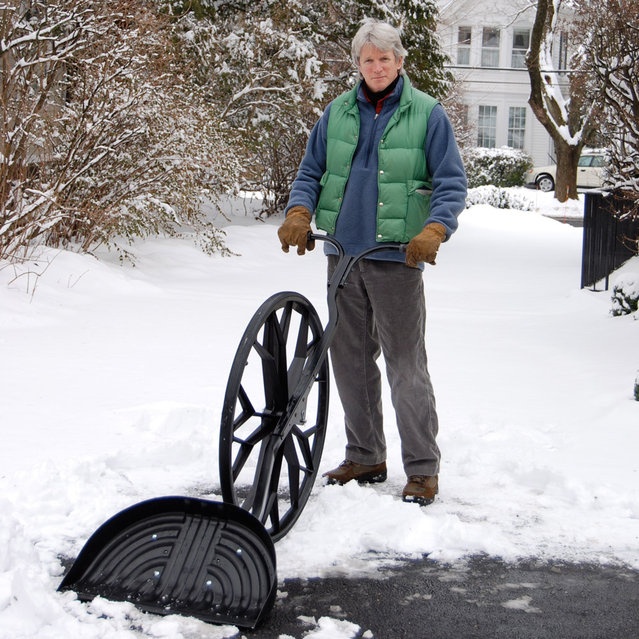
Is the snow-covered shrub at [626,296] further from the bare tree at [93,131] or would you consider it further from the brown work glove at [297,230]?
the brown work glove at [297,230]

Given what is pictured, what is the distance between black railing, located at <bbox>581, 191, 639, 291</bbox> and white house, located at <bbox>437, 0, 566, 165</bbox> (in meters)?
25.5

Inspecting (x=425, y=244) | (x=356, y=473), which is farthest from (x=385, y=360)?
(x=425, y=244)

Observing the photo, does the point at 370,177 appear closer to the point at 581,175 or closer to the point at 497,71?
the point at 581,175

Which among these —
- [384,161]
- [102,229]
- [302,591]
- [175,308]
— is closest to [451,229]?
[384,161]

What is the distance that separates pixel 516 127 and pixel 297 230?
115 feet

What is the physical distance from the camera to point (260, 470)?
3.29 m

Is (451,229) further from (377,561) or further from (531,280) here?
(531,280)

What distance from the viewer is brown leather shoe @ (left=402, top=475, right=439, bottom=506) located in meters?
3.91

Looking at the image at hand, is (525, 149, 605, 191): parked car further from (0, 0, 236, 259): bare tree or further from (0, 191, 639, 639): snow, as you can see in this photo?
(0, 191, 639, 639): snow

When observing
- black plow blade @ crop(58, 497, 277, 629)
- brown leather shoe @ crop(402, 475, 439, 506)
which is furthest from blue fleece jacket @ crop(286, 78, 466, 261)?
black plow blade @ crop(58, 497, 277, 629)

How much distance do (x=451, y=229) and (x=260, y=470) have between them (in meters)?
1.16

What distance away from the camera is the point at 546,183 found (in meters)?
32.7

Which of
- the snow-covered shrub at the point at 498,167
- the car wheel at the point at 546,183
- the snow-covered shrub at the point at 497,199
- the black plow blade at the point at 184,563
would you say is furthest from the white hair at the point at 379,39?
the car wheel at the point at 546,183

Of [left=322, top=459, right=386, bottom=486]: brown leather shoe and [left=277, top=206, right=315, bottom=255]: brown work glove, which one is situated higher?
[left=277, top=206, right=315, bottom=255]: brown work glove
